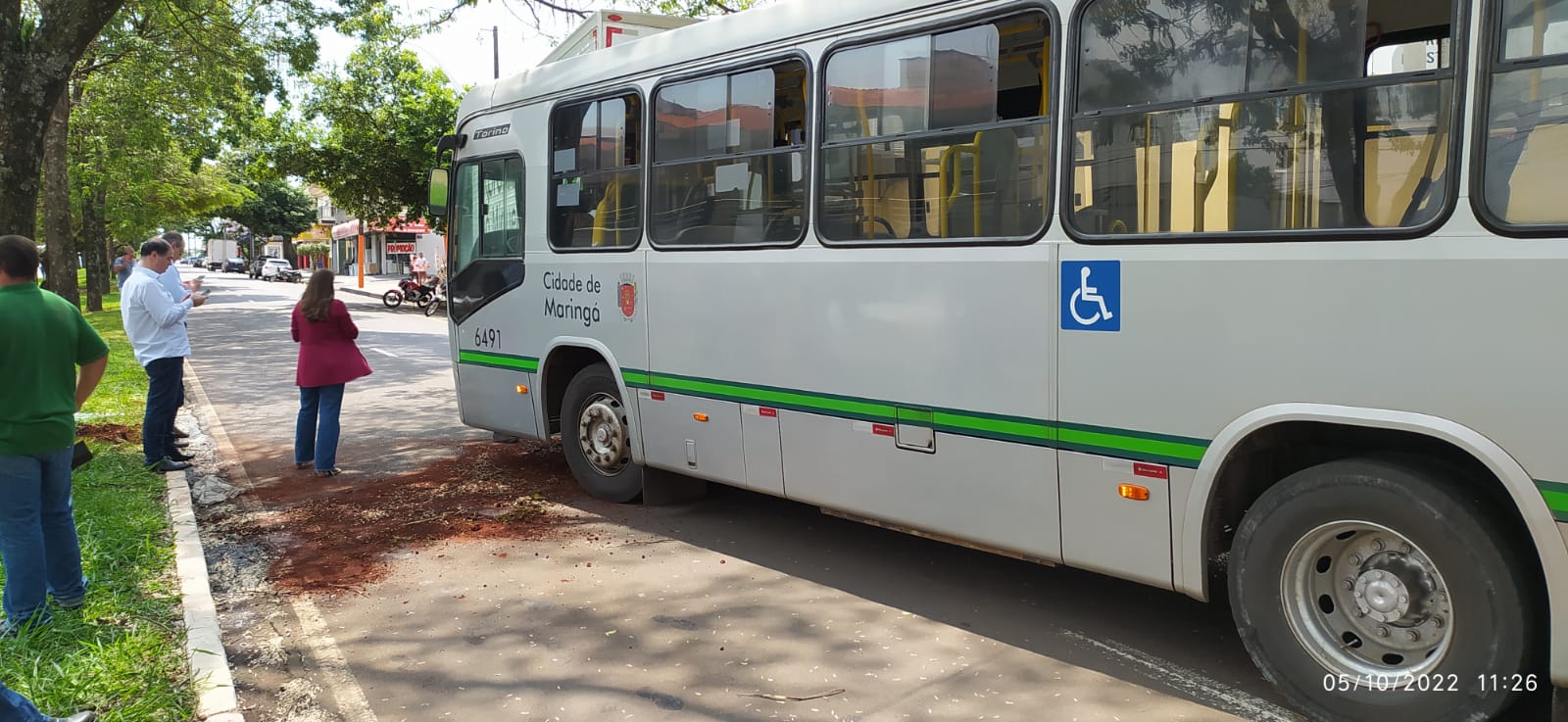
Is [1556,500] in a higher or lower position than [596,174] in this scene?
lower

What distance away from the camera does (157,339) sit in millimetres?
8039

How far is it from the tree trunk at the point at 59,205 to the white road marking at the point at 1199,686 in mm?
21275

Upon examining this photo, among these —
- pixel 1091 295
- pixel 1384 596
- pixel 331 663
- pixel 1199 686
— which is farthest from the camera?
pixel 331 663

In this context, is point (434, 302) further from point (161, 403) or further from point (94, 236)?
point (161, 403)

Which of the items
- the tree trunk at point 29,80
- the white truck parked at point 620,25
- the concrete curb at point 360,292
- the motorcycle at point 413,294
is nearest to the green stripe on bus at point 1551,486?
the white truck parked at point 620,25

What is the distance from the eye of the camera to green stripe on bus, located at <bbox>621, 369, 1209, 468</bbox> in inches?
165

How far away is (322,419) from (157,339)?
1.33 m

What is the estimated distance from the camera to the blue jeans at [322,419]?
824cm

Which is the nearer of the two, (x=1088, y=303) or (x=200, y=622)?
(x=1088, y=303)

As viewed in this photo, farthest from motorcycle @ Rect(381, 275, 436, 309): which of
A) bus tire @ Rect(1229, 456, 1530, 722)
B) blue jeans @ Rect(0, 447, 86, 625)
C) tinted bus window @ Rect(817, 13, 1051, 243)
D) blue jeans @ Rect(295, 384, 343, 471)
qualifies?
bus tire @ Rect(1229, 456, 1530, 722)

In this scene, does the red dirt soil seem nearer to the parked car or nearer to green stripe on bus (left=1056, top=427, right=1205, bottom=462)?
green stripe on bus (left=1056, top=427, right=1205, bottom=462)

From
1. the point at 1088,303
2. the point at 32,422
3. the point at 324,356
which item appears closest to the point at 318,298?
the point at 324,356

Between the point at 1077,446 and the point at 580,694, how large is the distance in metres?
2.27
